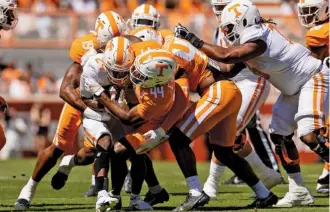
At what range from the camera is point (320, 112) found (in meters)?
8.42

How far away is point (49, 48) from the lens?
795 inches

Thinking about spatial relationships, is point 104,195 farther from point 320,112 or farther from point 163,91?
point 320,112

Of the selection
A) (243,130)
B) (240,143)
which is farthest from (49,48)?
(240,143)

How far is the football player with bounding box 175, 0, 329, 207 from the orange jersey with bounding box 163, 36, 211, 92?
9cm

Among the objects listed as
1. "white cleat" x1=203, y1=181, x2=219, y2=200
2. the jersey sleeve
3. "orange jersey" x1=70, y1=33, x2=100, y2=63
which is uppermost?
the jersey sleeve

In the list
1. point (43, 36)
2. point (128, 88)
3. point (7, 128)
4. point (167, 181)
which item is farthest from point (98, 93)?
point (43, 36)

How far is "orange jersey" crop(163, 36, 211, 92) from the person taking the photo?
7.78 metres

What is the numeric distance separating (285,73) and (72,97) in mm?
1874

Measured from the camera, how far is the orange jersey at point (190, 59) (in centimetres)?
778

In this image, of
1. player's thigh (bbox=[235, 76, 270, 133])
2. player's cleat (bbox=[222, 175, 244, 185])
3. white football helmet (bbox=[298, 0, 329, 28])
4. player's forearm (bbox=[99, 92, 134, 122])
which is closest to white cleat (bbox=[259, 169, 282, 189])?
player's thigh (bbox=[235, 76, 270, 133])

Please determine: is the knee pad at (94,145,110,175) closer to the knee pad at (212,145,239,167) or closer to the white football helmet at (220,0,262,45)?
the knee pad at (212,145,239,167)

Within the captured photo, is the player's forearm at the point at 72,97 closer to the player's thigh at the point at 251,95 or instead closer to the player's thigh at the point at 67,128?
the player's thigh at the point at 67,128

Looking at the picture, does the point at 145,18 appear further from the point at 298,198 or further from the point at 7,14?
the point at 298,198

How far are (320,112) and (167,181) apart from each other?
336 cm
